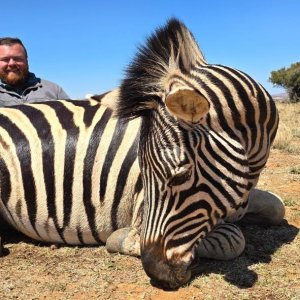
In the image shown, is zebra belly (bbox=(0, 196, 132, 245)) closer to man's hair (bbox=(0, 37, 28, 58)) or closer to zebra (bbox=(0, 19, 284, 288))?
zebra (bbox=(0, 19, 284, 288))

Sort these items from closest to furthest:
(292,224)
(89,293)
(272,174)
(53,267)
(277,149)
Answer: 1. (89,293)
2. (53,267)
3. (292,224)
4. (272,174)
5. (277,149)

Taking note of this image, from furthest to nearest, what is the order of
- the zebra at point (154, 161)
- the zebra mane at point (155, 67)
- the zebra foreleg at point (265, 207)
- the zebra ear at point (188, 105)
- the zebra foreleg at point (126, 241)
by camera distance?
1. the zebra foreleg at point (265, 207)
2. the zebra foreleg at point (126, 241)
3. the zebra mane at point (155, 67)
4. the zebra at point (154, 161)
5. the zebra ear at point (188, 105)

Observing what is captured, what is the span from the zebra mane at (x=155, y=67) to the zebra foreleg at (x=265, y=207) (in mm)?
1342

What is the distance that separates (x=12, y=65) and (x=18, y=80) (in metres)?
0.17

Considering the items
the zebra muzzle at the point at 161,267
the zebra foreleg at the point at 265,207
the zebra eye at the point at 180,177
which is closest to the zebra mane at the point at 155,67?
the zebra eye at the point at 180,177

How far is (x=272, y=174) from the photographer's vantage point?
561cm

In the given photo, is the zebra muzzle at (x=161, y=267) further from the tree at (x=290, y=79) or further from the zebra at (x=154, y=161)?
the tree at (x=290, y=79)

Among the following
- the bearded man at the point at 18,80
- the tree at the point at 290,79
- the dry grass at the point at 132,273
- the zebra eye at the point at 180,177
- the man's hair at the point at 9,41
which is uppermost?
the tree at the point at 290,79

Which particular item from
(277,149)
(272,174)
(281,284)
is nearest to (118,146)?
(281,284)

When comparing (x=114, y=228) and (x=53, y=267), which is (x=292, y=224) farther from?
(x=53, y=267)

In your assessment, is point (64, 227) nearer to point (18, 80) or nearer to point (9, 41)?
point (18, 80)

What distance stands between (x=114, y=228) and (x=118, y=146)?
1.92 feet

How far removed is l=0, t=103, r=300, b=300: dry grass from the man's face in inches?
79.5

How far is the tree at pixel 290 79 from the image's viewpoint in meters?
26.8
